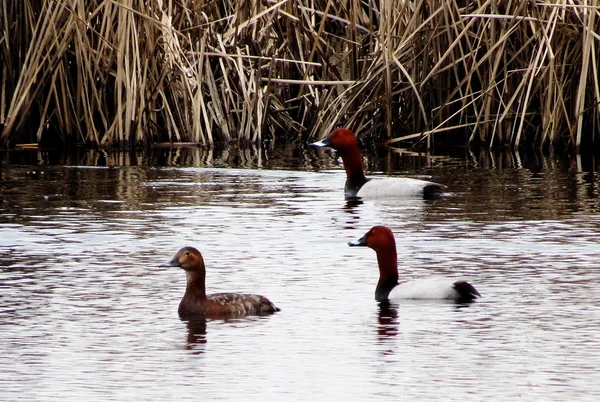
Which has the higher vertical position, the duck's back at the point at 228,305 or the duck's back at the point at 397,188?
the duck's back at the point at 397,188

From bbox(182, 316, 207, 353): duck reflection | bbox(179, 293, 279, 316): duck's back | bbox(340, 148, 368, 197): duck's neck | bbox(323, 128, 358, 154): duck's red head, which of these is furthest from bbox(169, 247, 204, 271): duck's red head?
Answer: bbox(323, 128, 358, 154): duck's red head

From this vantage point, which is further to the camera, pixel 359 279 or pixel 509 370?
pixel 359 279

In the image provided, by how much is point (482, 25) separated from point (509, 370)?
10.2 m

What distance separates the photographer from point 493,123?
17141mm

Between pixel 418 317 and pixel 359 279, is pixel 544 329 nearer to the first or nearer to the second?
pixel 418 317

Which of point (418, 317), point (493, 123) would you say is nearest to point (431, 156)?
point (493, 123)

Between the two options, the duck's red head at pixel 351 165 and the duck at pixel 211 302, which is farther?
the duck's red head at pixel 351 165

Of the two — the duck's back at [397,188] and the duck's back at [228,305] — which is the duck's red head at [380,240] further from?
the duck's back at [397,188]

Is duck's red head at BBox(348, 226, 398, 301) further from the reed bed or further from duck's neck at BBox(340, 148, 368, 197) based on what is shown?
the reed bed

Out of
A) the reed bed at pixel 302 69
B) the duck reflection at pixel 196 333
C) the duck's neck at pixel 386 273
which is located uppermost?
the reed bed at pixel 302 69

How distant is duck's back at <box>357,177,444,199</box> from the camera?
13.3 meters

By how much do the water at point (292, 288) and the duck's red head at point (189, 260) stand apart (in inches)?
9.8

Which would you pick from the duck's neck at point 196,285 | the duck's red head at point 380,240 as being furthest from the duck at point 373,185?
the duck's neck at point 196,285

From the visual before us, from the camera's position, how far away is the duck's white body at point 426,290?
812cm
